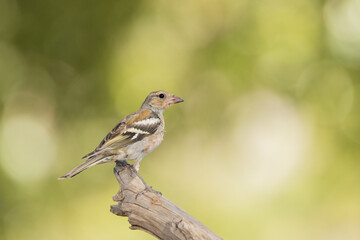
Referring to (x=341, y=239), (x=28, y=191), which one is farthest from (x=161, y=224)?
(x=341, y=239)

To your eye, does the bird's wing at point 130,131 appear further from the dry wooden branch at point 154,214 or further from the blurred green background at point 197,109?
the blurred green background at point 197,109

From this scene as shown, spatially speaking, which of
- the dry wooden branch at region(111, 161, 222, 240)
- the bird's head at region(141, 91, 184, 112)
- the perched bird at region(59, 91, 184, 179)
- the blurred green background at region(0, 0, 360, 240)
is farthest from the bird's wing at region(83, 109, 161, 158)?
the blurred green background at region(0, 0, 360, 240)

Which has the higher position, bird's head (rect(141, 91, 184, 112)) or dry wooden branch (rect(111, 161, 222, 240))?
bird's head (rect(141, 91, 184, 112))

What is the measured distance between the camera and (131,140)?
7328mm

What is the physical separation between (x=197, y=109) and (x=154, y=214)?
31.7 feet

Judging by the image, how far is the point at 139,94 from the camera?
1522cm

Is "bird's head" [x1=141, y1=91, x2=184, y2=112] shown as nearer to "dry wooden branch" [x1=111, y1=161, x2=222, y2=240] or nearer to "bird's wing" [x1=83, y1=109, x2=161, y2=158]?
"bird's wing" [x1=83, y1=109, x2=161, y2=158]

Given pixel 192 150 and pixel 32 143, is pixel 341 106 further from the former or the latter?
pixel 32 143

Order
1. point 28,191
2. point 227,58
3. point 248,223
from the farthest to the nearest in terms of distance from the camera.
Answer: point 227,58
point 248,223
point 28,191

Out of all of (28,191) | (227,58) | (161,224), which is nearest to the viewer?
(161,224)

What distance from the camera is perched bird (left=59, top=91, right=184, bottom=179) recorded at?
7.08 meters

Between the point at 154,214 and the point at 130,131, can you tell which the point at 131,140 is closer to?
the point at 130,131

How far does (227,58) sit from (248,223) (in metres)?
5.23

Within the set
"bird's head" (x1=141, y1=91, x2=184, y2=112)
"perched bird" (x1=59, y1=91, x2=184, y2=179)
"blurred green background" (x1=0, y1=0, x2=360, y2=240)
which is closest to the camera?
"perched bird" (x1=59, y1=91, x2=184, y2=179)
